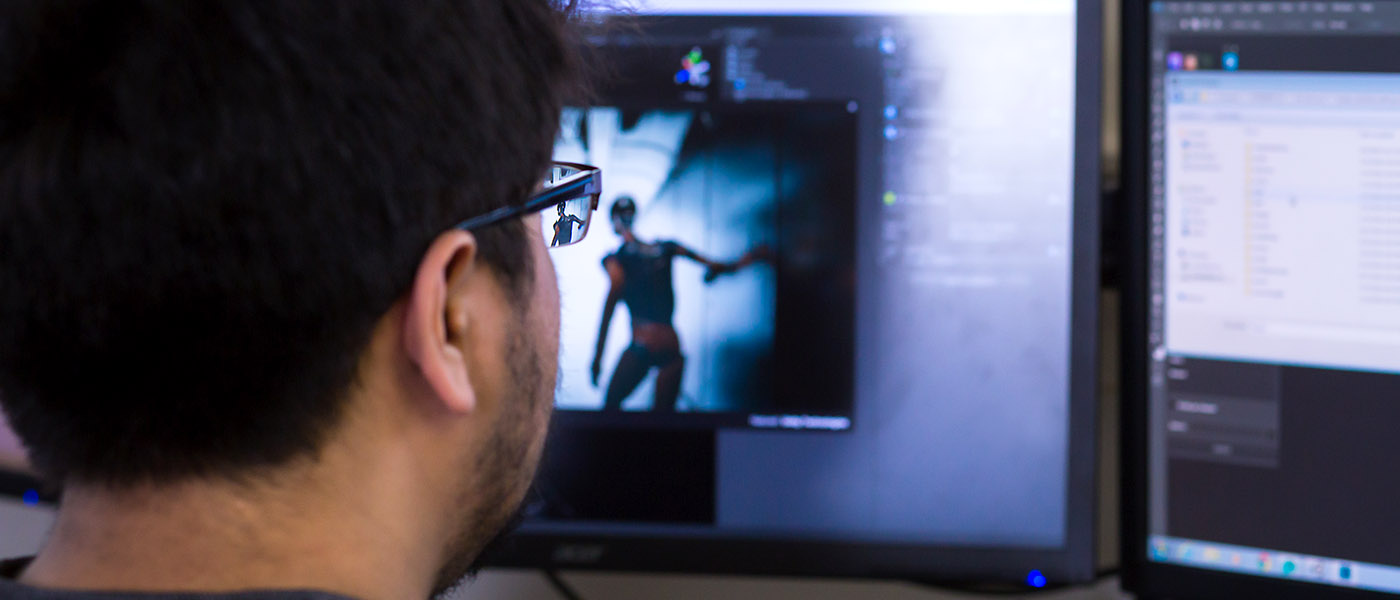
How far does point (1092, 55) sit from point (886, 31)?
0.14m

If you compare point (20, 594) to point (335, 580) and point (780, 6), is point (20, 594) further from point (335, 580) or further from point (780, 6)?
point (780, 6)

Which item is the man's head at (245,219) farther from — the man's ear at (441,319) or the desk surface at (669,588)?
the desk surface at (669,588)

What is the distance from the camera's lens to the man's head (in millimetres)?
374

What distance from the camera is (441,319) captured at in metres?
0.44

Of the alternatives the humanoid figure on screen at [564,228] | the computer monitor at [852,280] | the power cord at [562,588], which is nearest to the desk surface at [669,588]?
the power cord at [562,588]

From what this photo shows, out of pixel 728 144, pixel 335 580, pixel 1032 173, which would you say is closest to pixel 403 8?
pixel 335 580

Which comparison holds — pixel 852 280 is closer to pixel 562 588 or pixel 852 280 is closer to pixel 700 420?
pixel 700 420

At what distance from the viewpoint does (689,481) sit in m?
0.79

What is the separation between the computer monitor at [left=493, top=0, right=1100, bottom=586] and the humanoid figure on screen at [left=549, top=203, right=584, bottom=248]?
20cm

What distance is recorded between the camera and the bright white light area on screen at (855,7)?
760mm

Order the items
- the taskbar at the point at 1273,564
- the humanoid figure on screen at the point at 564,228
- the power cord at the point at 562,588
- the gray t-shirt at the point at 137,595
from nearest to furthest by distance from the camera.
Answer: the gray t-shirt at the point at 137,595 < the humanoid figure on screen at the point at 564,228 < the taskbar at the point at 1273,564 < the power cord at the point at 562,588

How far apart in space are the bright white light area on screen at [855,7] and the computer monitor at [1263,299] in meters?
0.07

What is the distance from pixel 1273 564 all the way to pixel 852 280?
330 mm

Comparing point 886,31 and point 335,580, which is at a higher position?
point 886,31
